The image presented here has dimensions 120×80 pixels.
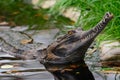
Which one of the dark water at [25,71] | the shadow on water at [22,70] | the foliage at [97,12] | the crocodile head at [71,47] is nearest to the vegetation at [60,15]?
the foliage at [97,12]

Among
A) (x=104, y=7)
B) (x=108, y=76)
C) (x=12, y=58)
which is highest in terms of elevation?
(x=104, y=7)

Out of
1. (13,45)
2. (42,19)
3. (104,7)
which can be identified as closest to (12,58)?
(13,45)

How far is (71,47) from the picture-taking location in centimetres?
578

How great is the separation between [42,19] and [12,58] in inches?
114

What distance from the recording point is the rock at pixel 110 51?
228 inches

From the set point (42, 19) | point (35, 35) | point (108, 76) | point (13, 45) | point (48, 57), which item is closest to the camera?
point (108, 76)

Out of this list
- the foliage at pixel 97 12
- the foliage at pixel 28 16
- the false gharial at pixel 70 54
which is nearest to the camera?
the false gharial at pixel 70 54

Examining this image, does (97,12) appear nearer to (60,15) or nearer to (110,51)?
(110,51)

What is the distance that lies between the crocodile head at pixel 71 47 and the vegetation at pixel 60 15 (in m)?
0.43

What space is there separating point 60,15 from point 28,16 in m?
0.75

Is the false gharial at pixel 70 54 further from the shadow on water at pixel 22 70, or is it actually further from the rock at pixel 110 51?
the rock at pixel 110 51

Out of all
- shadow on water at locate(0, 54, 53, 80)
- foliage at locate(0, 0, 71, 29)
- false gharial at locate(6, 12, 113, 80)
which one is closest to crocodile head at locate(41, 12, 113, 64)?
false gharial at locate(6, 12, 113, 80)

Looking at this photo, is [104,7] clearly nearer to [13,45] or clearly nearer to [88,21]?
[88,21]

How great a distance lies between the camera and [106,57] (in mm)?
5867
